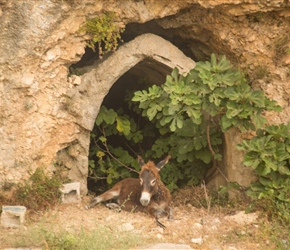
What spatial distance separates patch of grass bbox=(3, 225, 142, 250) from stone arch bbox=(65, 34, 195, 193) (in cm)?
192

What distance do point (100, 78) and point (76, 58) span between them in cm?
54

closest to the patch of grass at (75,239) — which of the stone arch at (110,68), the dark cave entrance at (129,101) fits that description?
the stone arch at (110,68)

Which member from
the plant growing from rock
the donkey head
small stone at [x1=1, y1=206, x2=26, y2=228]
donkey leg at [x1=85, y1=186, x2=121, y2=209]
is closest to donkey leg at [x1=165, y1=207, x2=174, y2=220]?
the donkey head

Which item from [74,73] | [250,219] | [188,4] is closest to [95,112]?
[74,73]

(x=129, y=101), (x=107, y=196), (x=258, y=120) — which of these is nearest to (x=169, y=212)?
(x=107, y=196)

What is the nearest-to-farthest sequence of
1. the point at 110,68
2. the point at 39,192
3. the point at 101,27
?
the point at 39,192 < the point at 101,27 < the point at 110,68

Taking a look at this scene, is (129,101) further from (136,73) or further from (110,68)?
(110,68)

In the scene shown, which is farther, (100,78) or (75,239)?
(100,78)

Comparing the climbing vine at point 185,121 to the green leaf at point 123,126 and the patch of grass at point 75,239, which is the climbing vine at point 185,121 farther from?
the patch of grass at point 75,239

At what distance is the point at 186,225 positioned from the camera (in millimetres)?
8211

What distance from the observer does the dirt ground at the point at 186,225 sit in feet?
25.0

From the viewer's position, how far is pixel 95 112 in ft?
29.6

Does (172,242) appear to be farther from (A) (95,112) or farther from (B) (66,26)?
(B) (66,26)

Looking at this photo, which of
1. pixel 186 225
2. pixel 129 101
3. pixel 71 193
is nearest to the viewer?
pixel 186 225
